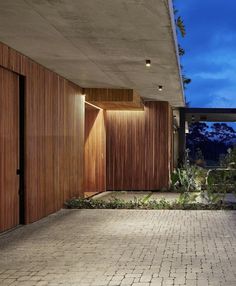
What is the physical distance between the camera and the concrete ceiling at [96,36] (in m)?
5.60

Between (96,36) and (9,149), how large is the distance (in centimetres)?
237

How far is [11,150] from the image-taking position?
27.2ft

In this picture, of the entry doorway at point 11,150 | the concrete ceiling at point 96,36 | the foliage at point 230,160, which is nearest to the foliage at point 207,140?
the foliage at point 230,160

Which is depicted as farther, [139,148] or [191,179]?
[139,148]

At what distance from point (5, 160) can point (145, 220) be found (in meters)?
2.76

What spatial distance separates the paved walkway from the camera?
522 centimetres

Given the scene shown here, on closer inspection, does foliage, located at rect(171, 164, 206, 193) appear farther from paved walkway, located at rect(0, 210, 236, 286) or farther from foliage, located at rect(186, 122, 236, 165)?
foliage, located at rect(186, 122, 236, 165)

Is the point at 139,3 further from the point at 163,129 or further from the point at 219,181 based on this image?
the point at 163,129

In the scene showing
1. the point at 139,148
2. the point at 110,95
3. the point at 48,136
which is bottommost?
the point at 139,148

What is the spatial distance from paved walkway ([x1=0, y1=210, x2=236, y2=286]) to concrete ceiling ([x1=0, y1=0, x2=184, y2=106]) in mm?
2721

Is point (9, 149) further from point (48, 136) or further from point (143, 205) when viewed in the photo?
point (143, 205)

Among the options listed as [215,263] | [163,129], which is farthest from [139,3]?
[163,129]

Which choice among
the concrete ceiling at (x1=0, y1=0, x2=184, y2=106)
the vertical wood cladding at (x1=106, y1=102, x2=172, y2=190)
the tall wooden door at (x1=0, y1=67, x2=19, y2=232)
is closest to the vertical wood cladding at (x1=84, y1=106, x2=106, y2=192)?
the vertical wood cladding at (x1=106, y1=102, x2=172, y2=190)

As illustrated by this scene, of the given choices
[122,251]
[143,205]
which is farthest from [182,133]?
[122,251]
